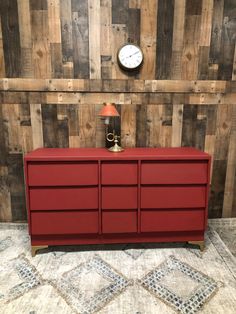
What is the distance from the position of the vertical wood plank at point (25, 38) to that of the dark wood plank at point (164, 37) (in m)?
1.21

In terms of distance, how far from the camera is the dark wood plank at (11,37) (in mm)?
2131

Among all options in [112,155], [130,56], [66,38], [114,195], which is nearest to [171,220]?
[114,195]

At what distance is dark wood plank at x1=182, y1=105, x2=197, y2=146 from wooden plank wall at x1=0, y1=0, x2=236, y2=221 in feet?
0.03

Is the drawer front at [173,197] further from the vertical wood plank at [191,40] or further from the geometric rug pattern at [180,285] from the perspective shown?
the vertical wood plank at [191,40]

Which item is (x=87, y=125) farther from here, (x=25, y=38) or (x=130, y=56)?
(x=25, y=38)

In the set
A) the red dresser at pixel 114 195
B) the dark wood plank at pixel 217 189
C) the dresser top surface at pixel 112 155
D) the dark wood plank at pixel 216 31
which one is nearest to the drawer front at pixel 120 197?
the red dresser at pixel 114 195

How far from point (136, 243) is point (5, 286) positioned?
3.79ft

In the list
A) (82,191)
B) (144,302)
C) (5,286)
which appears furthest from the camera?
(82,191)

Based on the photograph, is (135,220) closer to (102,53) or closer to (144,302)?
(144,302)

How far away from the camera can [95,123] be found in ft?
7.83

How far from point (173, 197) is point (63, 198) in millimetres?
959

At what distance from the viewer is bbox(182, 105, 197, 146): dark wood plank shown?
2.40 m

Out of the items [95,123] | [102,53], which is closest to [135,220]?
[95,123]

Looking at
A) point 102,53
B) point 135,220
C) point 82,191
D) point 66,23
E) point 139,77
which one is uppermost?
point 66,23
